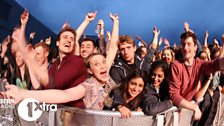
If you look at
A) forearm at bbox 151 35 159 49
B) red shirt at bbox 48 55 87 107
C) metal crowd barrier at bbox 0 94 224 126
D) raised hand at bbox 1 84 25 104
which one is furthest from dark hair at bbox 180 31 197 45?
raised hand at bbox 1 84 25 104

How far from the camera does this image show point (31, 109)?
1.28 metres

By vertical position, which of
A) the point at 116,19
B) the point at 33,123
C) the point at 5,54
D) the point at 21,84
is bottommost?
the point at 33,123

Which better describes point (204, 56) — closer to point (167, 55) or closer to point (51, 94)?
A: point (167, 55)

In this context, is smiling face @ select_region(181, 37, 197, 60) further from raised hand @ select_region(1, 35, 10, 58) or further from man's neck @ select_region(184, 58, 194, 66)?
raised hand @ select_region(1, 35, 10, 58)

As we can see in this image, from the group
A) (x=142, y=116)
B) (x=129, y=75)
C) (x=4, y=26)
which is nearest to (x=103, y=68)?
(x=129, y=75)

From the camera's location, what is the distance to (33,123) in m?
1.28

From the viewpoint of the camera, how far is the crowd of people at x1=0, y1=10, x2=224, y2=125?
1.29 metres

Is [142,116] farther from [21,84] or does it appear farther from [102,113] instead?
[21,84]

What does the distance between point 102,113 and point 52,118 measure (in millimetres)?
170

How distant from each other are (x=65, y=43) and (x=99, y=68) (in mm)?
160

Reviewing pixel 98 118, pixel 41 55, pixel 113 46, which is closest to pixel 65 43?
pixel 41 55

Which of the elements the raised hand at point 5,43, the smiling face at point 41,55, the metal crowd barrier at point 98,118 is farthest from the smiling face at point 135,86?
the raised hand at point 5,43

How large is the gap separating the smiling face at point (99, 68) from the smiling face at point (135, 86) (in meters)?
0.10

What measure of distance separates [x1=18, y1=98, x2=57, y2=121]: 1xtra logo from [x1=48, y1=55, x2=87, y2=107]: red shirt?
8 cm
